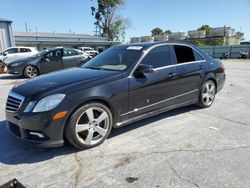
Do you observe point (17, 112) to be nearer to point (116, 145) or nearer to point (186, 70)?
point (116, 145)

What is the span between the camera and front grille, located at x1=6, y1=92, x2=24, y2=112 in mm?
3077

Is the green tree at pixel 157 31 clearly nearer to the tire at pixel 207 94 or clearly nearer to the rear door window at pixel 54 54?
the rear door window at pixel 54 54

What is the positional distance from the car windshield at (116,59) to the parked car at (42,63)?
666 cm

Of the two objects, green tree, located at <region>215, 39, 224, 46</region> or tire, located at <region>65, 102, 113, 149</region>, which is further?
green tree, located at <region>215, 39, 224, 46</region>

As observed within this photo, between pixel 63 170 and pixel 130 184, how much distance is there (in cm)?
89

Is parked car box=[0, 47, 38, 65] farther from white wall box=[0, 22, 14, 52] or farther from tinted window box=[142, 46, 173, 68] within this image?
tinted window box=[142, 46, 173, 68]

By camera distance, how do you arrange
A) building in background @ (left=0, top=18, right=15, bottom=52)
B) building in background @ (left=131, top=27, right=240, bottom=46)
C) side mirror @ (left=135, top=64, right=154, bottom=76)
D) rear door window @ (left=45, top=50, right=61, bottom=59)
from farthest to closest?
building in background @ (left=131, top=27, right=240, bottom=46)
building in background @ (left=0, top=18, right=15, bottom=52)
rear door window @ (left=45, top=50, right=61, bottom=59)
side mirror @ (left=135, top=64, right=154, bottom=76)

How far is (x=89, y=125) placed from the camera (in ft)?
10.7

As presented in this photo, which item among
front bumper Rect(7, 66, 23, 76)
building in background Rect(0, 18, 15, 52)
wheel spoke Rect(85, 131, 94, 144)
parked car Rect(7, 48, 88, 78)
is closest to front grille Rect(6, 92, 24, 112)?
wheel spoke Rect(85, 131, 94, 144)

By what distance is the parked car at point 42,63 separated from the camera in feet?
34.6

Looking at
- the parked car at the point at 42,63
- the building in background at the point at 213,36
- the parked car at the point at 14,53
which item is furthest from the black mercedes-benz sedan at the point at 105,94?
the building in background at the point at 213,36

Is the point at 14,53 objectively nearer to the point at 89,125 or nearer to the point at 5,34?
the point at 5,34

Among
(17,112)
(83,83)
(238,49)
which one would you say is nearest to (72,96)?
(83,83)

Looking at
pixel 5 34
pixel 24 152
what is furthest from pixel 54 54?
pixel 5 34
